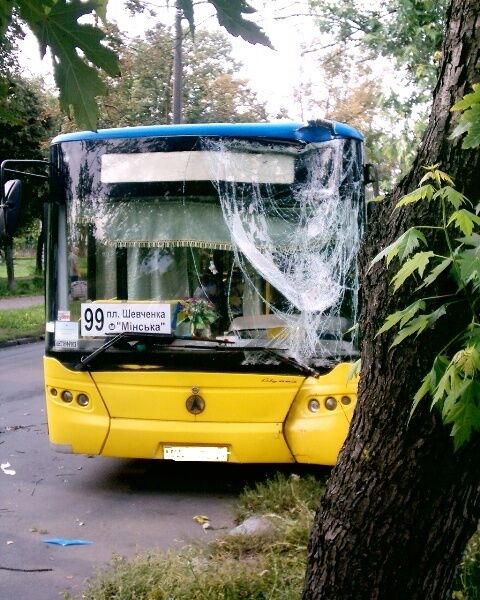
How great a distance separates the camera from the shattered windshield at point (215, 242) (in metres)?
5.94

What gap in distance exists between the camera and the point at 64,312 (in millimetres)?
6344

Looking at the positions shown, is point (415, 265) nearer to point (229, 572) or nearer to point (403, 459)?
point (403, 459)

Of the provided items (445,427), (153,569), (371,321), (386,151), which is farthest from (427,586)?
(386,151)

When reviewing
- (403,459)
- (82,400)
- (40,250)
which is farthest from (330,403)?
(403,459)

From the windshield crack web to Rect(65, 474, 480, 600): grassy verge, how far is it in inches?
60.2

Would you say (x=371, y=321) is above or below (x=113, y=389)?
above

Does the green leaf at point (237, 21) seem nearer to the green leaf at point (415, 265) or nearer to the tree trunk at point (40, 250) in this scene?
the green leaf at point (415, 265)

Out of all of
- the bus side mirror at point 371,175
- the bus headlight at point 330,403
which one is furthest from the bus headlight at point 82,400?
the bus side mirror at point 371,175

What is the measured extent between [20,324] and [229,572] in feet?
64.3

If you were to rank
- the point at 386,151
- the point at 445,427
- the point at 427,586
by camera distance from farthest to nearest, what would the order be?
the point at 386,151 → the point at 427,586 → the point at 445,427

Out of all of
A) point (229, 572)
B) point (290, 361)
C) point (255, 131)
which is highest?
point (255, 131)

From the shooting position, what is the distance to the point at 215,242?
20.0 ft

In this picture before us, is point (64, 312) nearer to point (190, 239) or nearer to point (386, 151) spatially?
point (190, 239)

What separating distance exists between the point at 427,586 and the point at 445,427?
2.04ft
